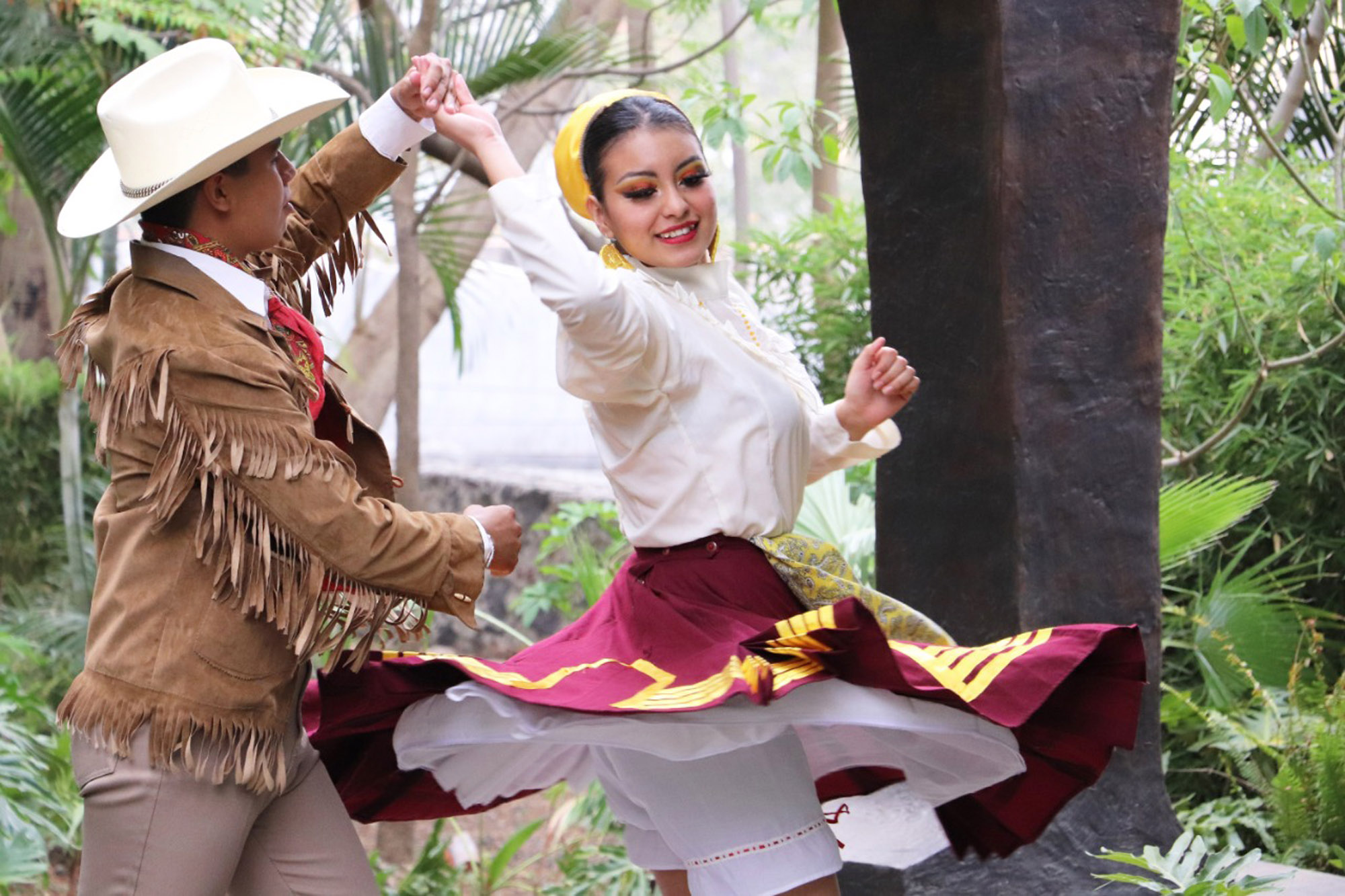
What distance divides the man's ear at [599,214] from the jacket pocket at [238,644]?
81 centimetres

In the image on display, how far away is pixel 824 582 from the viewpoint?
2.35 meters

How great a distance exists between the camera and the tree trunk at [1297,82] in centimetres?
426

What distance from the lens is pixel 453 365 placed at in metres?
18.3

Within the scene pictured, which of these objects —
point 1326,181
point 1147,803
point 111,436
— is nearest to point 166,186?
point 111,436

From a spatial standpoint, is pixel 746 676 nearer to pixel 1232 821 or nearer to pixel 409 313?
pixel 1232 821

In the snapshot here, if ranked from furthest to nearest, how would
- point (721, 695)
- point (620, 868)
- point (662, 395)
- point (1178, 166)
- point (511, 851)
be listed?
point (1178, 166)
point (511, 851)
point (620, 868)
point (662, 395)
point (721, 695)

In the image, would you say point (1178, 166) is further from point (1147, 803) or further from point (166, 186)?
point (166, 186)

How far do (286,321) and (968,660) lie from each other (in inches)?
44.1

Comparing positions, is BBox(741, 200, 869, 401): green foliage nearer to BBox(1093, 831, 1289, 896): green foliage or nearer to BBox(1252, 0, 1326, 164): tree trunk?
BBox(1252, 0, 1326, 164): tree trunk

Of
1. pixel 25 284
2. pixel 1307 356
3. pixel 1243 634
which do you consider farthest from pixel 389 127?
pixel 25 284

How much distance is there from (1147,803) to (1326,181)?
280 cm

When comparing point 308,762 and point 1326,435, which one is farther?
point 1326,435

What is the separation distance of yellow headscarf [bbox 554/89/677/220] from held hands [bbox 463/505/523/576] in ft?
1.71

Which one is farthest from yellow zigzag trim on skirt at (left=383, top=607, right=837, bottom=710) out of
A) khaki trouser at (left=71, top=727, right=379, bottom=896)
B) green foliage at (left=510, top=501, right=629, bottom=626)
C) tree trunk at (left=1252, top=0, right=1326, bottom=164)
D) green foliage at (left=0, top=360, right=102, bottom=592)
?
green foliage at (left=0, top=360, right=102, bottom=592)
